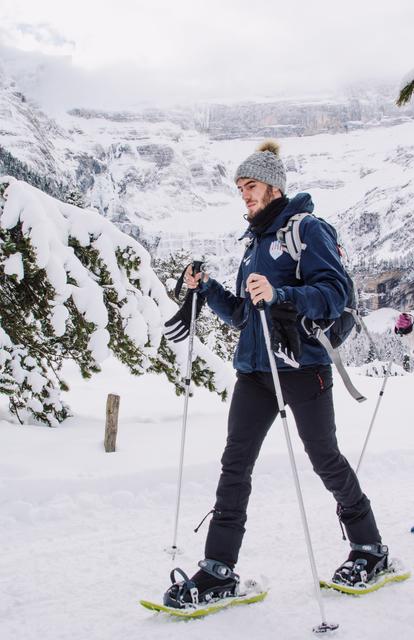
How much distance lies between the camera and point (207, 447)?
747 cm

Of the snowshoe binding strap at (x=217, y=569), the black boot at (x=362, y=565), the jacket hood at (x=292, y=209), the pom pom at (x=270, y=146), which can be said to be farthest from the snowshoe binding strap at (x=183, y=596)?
the pom pom at (x=270, y=146)

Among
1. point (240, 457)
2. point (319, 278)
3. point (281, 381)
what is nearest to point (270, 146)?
point (319, 278)

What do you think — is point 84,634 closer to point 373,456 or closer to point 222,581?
point 222,581

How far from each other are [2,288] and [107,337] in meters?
1.53

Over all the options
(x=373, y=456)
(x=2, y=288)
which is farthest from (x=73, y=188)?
(x=373, y=456)

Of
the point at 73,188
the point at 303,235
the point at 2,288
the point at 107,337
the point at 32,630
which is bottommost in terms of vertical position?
the point at 32,630

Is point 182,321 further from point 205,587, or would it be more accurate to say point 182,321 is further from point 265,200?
point 205,587

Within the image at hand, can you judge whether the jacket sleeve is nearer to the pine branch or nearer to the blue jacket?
the blue jacket

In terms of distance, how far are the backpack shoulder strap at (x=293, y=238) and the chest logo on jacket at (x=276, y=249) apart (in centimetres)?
3

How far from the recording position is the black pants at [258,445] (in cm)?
312

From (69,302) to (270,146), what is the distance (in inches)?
160

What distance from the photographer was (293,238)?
121 inches

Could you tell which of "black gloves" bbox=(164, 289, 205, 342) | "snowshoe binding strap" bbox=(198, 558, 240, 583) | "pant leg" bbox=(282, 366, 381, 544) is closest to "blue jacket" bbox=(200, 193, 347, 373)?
"pant leg" bbox=(282, 366, 381, 544)

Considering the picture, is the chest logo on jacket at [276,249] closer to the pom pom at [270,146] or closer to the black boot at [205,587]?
the pom pom at [270,146]
